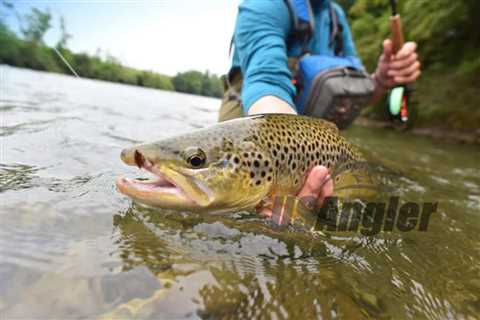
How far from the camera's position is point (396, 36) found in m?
3.19

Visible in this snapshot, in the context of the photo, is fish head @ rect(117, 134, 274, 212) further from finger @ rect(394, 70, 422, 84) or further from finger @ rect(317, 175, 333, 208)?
finger @ rect(394, 70, 422, 84)

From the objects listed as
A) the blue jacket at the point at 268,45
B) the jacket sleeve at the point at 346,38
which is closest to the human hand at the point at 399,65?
the blue jacket at the point at 268,45

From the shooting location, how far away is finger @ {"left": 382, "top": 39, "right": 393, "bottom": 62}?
3252 millimetres

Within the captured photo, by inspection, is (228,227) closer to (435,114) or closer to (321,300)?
(321,300)

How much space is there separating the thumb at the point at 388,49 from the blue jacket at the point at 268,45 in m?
0.64

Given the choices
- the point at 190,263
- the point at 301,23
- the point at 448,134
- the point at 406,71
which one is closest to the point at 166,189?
the point at 190,263

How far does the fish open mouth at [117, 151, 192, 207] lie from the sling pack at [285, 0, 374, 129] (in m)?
2.13

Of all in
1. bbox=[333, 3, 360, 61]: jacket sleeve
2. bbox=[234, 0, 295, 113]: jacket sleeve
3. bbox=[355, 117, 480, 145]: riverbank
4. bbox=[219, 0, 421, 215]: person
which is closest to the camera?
bbox=[219, 0, 421, 215]: person

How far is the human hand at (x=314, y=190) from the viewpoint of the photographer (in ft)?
6.34

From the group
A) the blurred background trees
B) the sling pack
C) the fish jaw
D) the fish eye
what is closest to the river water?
the fish jaw

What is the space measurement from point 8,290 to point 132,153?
2.06ft

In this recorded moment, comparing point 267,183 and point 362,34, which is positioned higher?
point 362,34

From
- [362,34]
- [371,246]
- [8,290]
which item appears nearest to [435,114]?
[362,34]

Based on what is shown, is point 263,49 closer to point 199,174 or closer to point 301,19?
point 301,19
